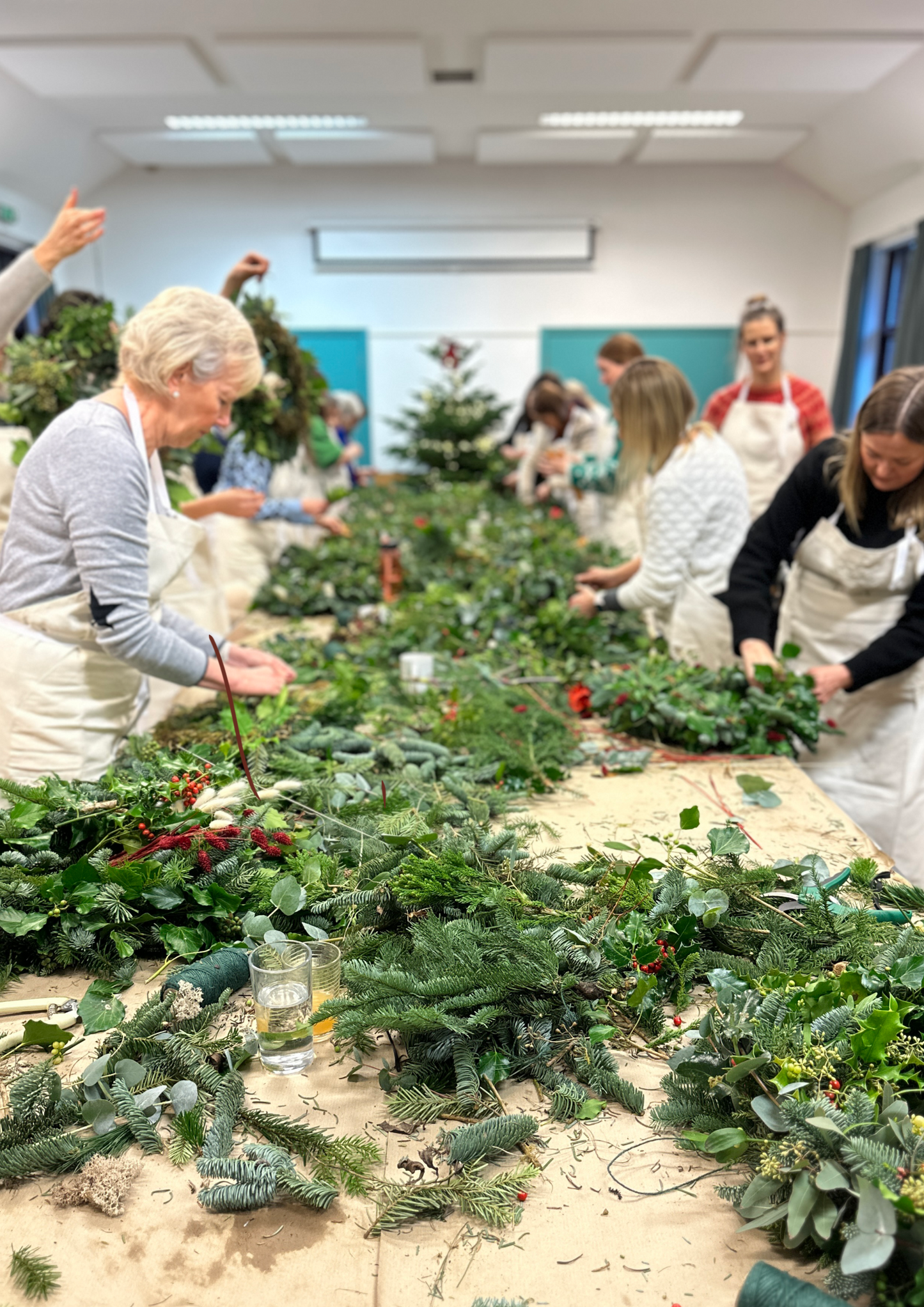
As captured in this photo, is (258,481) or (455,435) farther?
(455,435)

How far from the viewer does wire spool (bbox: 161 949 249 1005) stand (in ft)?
4.09

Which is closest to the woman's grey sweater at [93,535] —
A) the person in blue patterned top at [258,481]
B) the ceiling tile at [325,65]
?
the person in blue patterned top at [258,481]

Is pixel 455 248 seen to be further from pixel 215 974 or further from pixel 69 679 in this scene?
pixel 215 974

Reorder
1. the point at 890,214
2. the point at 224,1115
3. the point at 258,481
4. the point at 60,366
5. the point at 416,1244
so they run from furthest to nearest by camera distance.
→ the point at 890,214, the point at 258,481, the point at 60,366, the point at 224,1115, the point at 416,1244

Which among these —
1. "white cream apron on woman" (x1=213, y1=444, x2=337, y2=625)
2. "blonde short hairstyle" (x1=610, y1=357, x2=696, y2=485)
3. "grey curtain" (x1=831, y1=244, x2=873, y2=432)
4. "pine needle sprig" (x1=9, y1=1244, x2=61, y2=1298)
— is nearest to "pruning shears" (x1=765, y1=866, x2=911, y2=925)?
"pine needle sprig" (x1=9, y1=1244, x2=61, y2=1298)

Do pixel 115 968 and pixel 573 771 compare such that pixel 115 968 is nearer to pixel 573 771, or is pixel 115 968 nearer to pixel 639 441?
pixel 573 771

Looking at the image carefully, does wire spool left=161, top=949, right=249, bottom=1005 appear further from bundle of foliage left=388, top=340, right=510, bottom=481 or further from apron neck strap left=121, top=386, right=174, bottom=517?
bundle of foliage left=388, top=340, right=510, bottom=481

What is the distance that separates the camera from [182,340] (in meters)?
1.73

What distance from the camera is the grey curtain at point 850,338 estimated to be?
1011 cm

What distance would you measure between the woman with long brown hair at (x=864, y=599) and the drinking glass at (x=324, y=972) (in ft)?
4.70

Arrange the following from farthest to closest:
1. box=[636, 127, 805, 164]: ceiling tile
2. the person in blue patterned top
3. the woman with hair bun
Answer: box=[636, 127, 805, 164]: ceiling tile
the person in blue patterned top
the woman with hair bun

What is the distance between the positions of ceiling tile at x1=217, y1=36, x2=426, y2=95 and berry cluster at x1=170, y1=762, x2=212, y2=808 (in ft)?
23.1

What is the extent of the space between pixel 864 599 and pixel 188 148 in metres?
9.98

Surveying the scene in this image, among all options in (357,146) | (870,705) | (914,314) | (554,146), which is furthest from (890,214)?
(870,705)
